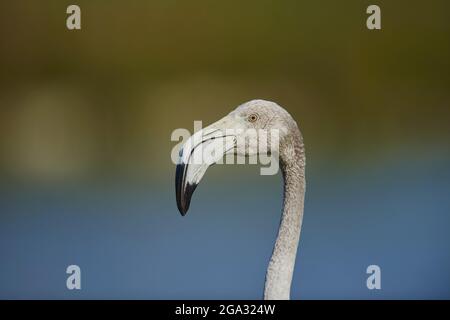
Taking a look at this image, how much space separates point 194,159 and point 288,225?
43 centimetres

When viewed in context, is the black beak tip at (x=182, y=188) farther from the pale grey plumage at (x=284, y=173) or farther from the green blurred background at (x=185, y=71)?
the green blurred background at (x=185, y=71)

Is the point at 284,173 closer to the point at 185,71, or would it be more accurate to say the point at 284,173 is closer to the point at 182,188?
Result: the point at 182,188

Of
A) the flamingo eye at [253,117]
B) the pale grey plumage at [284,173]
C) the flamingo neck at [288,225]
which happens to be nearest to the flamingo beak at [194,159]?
the pale grey plumage at [284,173]

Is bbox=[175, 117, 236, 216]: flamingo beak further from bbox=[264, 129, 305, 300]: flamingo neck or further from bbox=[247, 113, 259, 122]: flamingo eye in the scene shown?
bbox=[264, 129, 305, 300]: flamingo neck

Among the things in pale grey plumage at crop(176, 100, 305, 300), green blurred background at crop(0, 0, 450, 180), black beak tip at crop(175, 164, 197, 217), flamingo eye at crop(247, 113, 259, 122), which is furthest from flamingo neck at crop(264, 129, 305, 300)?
green blurred background at crop(0, 0, 450, 180)

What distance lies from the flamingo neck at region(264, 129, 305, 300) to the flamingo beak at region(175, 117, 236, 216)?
10.2 inches

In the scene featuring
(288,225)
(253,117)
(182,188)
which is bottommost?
(288,225)

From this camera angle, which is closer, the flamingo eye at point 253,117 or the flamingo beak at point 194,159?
the flamingo beak at point 194,159

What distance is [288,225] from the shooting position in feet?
6.90

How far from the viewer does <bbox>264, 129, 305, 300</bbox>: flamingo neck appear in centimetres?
202

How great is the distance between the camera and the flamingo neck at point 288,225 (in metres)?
2.02

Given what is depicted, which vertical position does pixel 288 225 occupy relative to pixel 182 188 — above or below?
below

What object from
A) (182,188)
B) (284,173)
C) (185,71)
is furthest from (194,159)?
(185,71)
